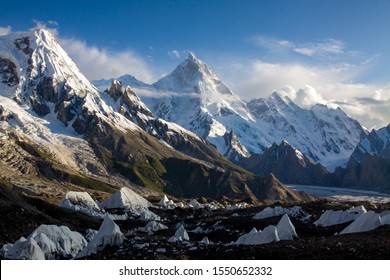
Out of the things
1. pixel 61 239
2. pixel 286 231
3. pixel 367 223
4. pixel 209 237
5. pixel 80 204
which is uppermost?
pixel 80 204

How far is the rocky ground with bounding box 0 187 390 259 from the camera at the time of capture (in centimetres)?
4231

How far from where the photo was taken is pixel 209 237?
335 ft

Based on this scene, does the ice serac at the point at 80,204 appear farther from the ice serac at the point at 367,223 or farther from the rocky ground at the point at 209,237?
the ice serac at the point at 367,223

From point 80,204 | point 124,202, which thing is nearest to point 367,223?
point 80,204

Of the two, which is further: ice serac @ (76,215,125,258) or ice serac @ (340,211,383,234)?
ice serac @ (340,211,383,234)

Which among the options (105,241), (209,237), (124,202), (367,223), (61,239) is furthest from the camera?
(124,202)

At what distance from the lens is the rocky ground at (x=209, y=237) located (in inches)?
1666

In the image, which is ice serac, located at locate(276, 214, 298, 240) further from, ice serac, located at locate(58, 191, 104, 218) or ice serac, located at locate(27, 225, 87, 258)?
ice serac, located at locate(58, 191, 104, 218)

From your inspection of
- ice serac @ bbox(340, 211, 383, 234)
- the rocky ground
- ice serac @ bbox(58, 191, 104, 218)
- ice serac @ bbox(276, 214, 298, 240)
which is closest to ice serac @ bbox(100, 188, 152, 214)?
the rocky ground

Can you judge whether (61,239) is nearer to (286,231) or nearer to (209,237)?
(286,231)

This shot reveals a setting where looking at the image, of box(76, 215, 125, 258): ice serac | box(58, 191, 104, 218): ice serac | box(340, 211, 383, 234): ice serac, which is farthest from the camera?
box(58, 191, 104, 218): ice serac

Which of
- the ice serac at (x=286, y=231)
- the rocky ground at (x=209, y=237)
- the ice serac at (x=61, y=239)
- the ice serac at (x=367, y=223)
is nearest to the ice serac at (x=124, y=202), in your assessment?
the rocky ground at (x=209, y=237)

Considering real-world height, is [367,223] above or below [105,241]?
above

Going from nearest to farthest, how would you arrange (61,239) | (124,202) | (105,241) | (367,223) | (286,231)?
(105,241)
(367,223)
(61,239)
(286,231)
(124,202)
